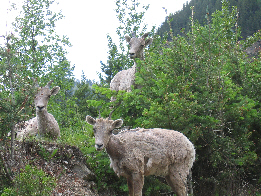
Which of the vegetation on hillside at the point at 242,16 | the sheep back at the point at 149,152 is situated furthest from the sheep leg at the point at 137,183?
the vegetation on hillside at the point at 242,16

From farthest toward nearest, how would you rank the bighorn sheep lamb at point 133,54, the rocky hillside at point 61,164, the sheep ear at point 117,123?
the bighorn sheep lamb at point 133,54
the rocky hillside at point 61,164
the sheep ear at point 117,123

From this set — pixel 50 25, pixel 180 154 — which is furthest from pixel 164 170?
pixel 50 25

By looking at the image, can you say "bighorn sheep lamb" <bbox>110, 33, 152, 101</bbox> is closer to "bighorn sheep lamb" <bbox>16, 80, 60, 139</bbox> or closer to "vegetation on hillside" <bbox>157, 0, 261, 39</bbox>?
"bighorn sheep lamb" <bbox>16, 80, 60, 139</bbox>

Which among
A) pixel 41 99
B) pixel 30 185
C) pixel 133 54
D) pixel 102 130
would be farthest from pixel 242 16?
pixel 30 185

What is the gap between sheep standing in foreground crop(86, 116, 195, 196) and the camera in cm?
686

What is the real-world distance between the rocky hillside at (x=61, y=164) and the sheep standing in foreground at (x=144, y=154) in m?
1.58

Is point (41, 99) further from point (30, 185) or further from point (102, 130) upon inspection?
point (30, 185)

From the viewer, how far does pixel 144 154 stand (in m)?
7.04

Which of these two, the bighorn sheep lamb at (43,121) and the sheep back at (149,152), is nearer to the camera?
the sheep back at (149,152)

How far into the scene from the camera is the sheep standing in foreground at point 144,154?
22.5 feet

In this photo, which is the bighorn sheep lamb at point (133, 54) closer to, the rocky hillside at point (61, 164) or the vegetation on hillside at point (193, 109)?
the vegetation on hillside at point (193, 109)

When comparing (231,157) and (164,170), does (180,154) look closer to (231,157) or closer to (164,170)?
(164,170)

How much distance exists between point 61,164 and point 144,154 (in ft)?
8.85

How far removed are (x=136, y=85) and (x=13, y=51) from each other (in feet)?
17.1
